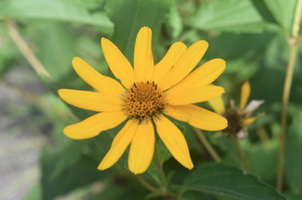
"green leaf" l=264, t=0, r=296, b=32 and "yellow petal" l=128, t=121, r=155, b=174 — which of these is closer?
"yellow petal" l=128, t=121, r=155, b=174

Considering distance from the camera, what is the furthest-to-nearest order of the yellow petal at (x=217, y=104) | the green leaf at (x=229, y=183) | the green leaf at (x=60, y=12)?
the green leaf at (x=60, y=12)
the yellow petal at (x=217, y=104)
the green leaf at (x=229, y=183)

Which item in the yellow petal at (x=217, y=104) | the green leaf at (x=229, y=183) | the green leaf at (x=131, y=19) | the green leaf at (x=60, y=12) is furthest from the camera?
the green leaf at (x=60, y=12)

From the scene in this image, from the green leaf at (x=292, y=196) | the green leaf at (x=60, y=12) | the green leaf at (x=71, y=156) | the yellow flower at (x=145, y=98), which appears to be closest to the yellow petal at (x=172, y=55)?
the yellow flower at (x=145, y=98)

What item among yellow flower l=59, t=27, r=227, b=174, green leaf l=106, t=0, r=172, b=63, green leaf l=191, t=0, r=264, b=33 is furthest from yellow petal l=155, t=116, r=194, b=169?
green leaf l=191, t=0, r=264, b=33

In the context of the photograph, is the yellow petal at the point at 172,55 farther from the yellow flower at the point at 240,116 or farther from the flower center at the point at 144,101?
the yellow flower at the point at 240,116

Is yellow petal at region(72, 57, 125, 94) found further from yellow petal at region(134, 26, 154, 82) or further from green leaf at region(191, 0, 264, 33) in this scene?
green leaf at region(191, 0, 264, 33)

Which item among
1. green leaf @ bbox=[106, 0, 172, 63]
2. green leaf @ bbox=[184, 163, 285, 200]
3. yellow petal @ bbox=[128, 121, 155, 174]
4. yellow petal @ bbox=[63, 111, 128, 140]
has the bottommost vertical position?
green leaf @ bbox=[184, 163, 285, 200]

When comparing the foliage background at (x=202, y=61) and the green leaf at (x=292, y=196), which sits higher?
the foliage background at (x=202, y=61)
